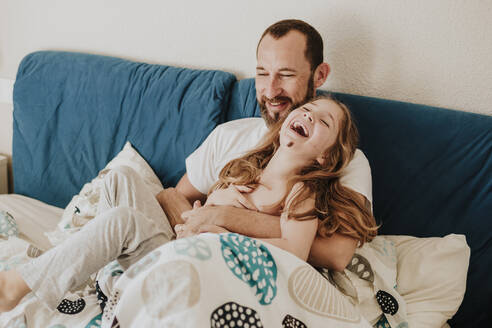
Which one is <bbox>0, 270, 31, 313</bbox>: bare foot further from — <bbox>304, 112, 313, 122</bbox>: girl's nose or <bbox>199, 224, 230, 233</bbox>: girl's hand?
<bbox>304, 112, 313, 122</bbox>: girl's nose

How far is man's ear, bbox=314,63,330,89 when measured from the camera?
4.69 ft

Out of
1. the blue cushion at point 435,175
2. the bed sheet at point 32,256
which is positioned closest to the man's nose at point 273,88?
the blue cushion at point 435,175

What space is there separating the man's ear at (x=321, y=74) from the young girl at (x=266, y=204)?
0.17m

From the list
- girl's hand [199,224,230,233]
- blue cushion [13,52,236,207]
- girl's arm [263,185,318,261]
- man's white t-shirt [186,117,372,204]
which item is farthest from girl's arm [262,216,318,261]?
blue cushion [13,52,236,207]

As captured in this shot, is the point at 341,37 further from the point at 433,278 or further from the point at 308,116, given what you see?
the point at 433,278

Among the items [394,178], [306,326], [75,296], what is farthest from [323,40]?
[75,296]

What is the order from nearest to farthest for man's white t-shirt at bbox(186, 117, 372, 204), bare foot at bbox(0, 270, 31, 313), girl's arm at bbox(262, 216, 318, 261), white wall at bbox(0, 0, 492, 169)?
bare foot at bbox(0, 270, 31, 313)
girl's arm at bbox(262, 216, 318, 261)
white wall at bbox(0, 0, 492, 169)
man's white t-shirt at bbox(186, 117, 372, 204)

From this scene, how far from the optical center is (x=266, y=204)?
4.12 feet

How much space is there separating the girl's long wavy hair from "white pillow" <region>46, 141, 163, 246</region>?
1.23ft

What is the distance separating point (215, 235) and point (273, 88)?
67 centimetres

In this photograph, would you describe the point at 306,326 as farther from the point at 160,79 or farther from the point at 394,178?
the point at 160,79

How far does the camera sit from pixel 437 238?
1.24 meters

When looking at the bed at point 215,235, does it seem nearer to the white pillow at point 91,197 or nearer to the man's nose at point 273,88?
the white pillow at point 91,197

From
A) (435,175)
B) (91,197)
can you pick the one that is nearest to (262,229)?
(435,175)
